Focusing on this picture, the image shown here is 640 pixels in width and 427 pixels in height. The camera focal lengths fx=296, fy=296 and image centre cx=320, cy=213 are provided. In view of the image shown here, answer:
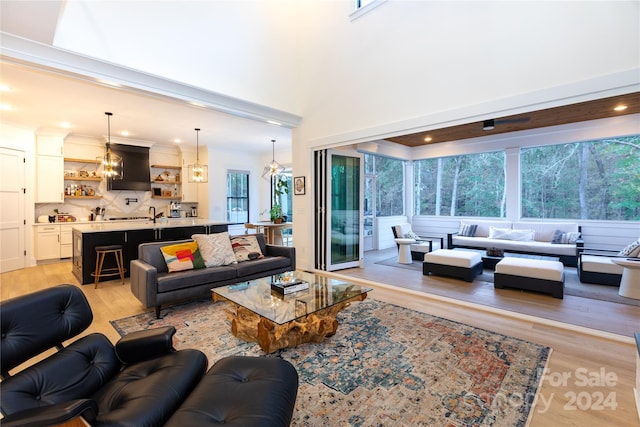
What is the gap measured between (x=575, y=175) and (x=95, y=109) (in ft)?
30.8

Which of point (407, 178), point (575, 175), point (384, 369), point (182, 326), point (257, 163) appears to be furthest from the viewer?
point (257, 163)

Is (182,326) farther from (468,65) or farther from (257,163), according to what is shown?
(257,163)

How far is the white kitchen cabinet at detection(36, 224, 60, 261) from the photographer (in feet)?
20.6

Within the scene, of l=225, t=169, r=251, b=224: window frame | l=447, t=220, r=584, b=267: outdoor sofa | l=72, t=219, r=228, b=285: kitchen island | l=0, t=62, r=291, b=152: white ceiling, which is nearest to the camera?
l=0, t=62, r=291, b=152: white ceiling

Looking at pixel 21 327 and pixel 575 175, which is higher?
pixel 575 175

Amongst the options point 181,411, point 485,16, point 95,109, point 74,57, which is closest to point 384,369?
point 181,411

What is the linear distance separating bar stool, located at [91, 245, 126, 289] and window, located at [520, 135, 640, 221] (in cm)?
828

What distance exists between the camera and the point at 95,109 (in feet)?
16.8

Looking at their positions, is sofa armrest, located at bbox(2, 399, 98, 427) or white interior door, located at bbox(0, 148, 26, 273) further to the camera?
white interior door, located at bbox(0, 148, 26, 273)

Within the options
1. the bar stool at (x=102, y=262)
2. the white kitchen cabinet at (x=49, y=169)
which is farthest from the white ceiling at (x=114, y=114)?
the bar stool at (x=102, y=262)

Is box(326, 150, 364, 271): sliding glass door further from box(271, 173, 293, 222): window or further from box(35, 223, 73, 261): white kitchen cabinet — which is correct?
box(35, 223, 73, 261): white kitchen cabinet

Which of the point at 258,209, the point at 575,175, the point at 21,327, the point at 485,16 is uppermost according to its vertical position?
the point at 485,16

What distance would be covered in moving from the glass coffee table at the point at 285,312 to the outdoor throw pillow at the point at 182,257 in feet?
3.06

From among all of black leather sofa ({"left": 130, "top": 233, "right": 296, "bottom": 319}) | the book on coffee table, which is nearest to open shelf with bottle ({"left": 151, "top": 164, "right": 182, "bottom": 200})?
black leather sofa ({"left": 130, "top": 233, "right": 296, "bottom": 319})
